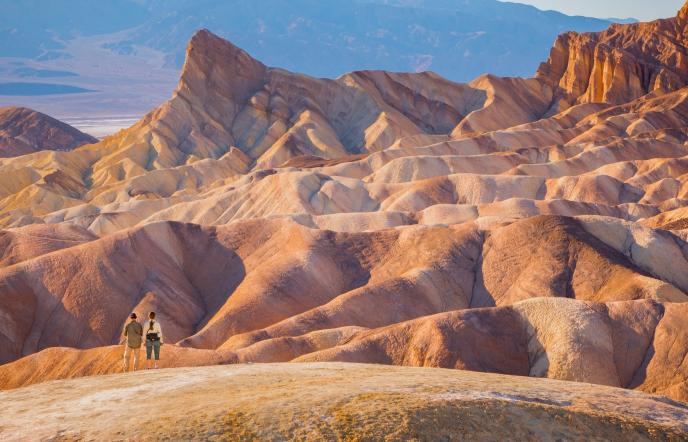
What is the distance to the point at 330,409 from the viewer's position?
65.4 ft

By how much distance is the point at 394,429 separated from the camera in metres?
19.2

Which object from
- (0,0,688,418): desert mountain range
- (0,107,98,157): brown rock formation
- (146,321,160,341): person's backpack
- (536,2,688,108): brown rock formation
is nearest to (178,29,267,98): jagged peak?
(0,0,688,418): desert mountain range

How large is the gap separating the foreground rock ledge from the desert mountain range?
13688mm

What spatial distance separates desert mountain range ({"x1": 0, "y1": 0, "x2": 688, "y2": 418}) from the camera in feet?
136

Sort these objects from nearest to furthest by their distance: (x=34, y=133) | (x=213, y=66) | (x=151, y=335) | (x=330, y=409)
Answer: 1. (x=330, y=409)
2. (x=151, y=335)
3. (x=213, y=66)
4. (x=34, y=133)

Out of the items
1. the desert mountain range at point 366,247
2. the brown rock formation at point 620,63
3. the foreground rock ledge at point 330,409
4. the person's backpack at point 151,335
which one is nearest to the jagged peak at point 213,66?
the desert mountain range at point 366,247

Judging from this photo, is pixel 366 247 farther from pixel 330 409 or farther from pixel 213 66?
pixel 213 66

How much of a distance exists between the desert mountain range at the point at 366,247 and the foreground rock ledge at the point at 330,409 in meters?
13.7

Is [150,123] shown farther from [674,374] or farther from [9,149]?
[674,374]

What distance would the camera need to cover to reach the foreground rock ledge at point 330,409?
63.0 feet

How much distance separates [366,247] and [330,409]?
40.0 metres

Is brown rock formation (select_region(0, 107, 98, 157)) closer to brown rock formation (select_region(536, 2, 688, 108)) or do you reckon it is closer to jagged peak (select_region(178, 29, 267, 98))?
jagged peak (select_region(178, 29, 267, 98))

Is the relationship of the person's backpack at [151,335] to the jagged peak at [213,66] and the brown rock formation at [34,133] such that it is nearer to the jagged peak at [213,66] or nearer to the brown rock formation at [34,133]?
the jagged peak at [213,66]

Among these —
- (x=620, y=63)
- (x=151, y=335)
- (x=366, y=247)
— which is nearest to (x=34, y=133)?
(x=620, y=63)
